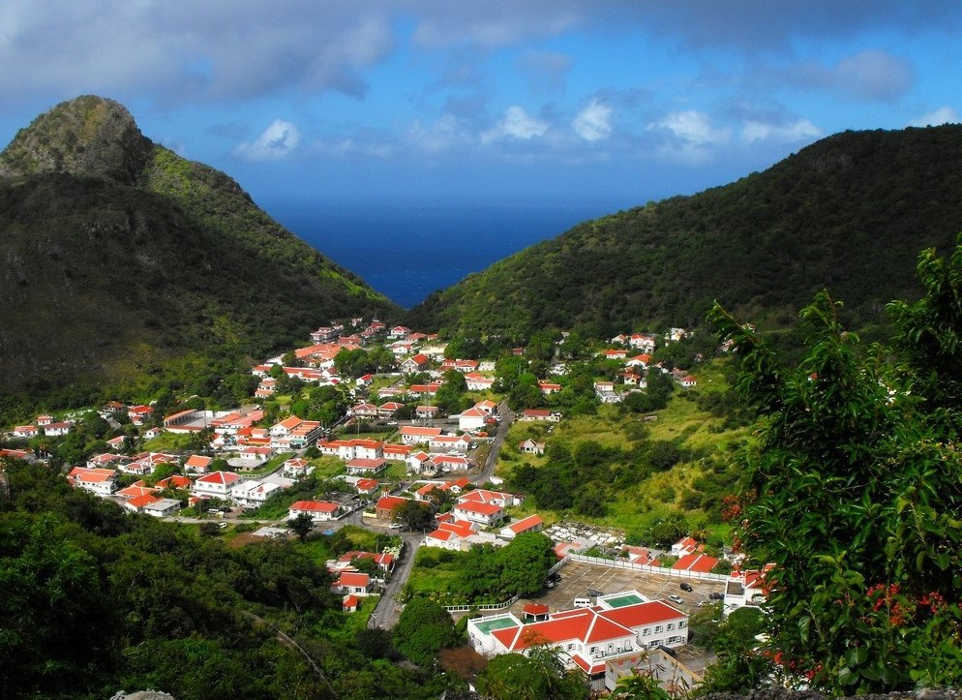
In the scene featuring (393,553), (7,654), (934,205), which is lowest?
(393,553)

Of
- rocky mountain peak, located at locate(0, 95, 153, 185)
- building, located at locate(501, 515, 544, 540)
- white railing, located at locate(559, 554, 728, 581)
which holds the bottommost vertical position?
white railing, located at locate(559, 554, 728, 581)

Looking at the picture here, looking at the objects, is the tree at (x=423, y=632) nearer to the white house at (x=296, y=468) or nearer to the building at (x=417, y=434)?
the white house at (x=296, y=468)

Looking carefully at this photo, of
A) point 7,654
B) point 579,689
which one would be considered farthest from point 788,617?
point 579,689

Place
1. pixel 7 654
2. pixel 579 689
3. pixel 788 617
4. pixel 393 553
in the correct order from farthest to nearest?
pixel 393 553, pixel 579 689, pixel 7 654, pixel 788 617

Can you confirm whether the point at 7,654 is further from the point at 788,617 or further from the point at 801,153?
the point at 801,153

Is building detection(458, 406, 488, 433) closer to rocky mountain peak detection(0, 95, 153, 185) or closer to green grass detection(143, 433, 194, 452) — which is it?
green grass detection(143, 433, 194, 452)

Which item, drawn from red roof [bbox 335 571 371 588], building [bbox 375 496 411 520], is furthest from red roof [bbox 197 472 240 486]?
red roof [bbox 335 571 371 588]

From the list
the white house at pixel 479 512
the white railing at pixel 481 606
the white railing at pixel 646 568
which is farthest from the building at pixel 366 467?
the white railing at pixel 481 606

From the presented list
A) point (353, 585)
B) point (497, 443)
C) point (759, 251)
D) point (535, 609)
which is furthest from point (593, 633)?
point (759, 251)
